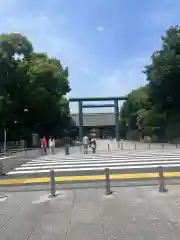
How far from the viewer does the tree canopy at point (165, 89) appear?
5322 cm

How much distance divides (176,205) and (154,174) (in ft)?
18.3

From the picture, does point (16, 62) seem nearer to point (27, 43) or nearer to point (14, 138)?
point (27, 43)

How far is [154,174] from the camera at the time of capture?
14.8 metres

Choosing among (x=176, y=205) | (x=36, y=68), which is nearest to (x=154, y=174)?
(x=176, y=205)

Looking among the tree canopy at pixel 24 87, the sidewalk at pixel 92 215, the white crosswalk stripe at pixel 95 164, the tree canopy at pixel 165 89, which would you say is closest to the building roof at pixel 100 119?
the tree canopy at pixel 165 89

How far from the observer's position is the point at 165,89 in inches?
2152

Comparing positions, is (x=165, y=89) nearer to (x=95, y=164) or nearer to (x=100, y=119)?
(x=95, y=164)

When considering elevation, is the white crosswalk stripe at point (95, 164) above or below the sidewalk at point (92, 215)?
above

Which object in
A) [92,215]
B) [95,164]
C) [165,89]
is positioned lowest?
[92,215]

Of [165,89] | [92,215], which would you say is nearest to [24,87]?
[165,89]

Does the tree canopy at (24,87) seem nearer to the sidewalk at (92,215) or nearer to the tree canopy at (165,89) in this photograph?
the tree canopy at (165,89)

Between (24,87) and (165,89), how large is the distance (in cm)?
1904

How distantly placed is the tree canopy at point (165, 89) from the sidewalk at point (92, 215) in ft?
141

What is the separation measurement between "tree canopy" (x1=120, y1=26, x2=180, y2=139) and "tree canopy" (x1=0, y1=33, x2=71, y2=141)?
1407 cm
